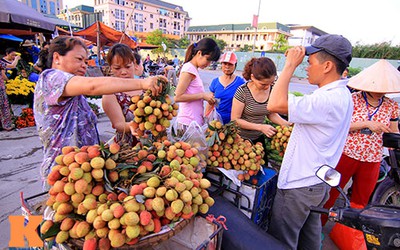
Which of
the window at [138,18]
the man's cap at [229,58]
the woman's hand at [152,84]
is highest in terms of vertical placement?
the window at [138,18]

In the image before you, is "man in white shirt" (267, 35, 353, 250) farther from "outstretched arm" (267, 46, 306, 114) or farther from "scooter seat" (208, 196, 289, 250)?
"scooter seat" (208, 196, 289, 250)

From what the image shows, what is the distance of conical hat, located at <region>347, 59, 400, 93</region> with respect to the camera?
7.61 feet

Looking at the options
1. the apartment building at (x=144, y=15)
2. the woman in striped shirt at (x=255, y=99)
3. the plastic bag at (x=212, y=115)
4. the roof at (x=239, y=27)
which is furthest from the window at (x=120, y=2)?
the woman in striped shirt at (x=255, y=99)

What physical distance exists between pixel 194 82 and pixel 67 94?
1437mm

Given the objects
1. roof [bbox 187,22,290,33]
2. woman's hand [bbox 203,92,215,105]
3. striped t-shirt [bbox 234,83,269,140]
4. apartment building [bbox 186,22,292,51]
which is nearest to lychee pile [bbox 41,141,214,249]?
woman's hand [bbox 203,92,215,105]

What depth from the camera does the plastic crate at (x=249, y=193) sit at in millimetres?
1875

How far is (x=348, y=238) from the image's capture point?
2377mm

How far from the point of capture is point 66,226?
1.01 meters

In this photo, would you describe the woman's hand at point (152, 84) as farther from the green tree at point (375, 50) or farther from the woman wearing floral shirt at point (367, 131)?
the green tree at point (375, 50)

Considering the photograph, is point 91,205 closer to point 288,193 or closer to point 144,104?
point 144,104

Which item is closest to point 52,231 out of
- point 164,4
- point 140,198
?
point 140,198

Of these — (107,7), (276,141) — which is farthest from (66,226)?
(107,7)

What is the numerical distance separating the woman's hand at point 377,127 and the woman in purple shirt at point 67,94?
2.31 meters

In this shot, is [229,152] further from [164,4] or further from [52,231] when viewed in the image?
[164,4]
